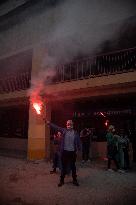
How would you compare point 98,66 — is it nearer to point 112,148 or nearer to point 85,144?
point 85,144

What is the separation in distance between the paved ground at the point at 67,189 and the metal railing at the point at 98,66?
486cm

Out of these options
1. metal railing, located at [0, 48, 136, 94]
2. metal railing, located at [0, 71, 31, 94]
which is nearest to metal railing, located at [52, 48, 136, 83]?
metal railing, located at [0, 48, 136, 94]

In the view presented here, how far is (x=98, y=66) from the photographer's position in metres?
11.3

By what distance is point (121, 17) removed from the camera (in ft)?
33.1

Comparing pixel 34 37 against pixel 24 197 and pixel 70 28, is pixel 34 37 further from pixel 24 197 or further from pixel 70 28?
pixel 24 197

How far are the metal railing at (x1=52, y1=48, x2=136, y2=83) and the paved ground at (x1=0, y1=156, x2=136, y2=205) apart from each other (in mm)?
4859

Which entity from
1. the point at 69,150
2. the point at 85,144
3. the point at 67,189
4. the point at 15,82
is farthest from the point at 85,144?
the point at 15,82

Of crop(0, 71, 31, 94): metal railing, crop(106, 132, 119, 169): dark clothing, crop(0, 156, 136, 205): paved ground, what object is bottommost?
crop(0, 156, 136, 205): paved ground

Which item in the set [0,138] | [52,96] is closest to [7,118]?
[0,138]

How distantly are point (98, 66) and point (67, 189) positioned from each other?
22.7ft

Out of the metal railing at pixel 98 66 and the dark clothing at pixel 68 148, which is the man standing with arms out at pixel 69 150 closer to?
the dark clothing at pixel 68 148

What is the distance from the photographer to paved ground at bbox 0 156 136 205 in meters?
4.98

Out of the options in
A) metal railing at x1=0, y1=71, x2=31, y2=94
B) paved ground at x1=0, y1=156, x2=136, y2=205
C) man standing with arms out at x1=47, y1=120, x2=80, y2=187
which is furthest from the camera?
metal railing at x1=0, y1=71, x2=31, y2=94

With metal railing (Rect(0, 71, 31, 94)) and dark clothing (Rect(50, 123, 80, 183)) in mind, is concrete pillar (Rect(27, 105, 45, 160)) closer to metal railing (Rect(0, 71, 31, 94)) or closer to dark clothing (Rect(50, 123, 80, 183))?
metal railing (Rect(0, 71, 31, 94))
